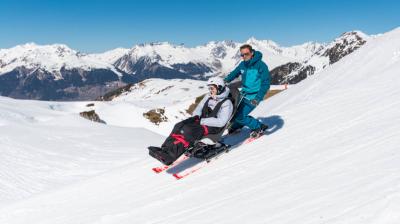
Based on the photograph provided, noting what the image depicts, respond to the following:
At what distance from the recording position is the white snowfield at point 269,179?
6.39m

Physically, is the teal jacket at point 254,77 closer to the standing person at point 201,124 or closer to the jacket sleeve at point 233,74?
the jacket sleeve at point 233,74

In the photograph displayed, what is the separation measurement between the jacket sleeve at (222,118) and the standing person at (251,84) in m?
1.04

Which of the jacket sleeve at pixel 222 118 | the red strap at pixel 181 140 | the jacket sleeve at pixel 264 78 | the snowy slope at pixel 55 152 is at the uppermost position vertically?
the jacket sleeve at pixel 264 78

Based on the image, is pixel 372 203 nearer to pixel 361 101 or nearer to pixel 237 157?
pixel 237 157

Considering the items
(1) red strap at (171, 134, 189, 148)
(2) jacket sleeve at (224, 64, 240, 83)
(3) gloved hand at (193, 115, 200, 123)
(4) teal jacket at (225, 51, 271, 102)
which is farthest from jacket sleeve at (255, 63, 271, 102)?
(1) red strap at (171, 134, 189, 148)

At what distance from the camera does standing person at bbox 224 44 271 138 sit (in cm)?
1211

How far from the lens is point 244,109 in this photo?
1212 cm

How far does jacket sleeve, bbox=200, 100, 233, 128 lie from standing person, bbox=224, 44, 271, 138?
1039 millimetres

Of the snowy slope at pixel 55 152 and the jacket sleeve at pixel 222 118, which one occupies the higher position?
the jacket sleeve at pixel 222 118

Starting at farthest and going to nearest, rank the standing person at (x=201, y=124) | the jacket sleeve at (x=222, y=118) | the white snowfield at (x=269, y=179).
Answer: the jacket sleeve at (x=222, y=118) → the standing person at (x=201, y=124) → the white snowfield at (x=269, y=179)

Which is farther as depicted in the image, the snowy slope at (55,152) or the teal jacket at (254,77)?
the snowy slope at (55,152)

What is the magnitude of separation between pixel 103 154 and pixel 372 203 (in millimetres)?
16294

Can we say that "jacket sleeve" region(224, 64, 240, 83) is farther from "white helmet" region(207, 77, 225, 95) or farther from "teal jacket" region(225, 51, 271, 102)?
"white helmet" region(207, 77, 225, 95)

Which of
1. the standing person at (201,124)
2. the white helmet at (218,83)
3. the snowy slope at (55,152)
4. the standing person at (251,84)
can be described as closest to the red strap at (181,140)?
the standing person at (201,124)
